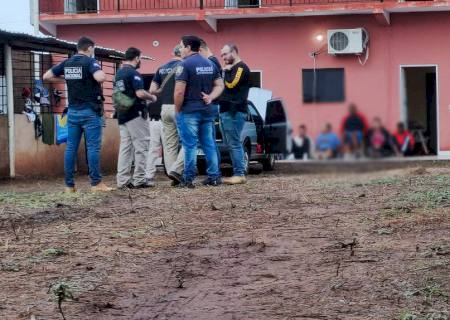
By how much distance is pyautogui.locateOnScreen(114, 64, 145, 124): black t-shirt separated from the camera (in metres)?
10.6

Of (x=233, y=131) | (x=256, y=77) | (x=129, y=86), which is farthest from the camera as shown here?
(x=233, y=131)

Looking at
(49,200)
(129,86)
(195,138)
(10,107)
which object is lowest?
(49,200)

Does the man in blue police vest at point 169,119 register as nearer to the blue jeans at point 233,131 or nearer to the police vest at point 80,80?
the blue jeans at point 233,131

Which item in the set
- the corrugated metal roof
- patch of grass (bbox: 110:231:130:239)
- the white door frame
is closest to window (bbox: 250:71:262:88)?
patch of grass (bbox: 110:231:130:239)

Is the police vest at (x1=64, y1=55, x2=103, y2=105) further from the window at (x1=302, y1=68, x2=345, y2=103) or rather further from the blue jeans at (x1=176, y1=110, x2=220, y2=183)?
the window at (x1=302, y1=68, x2=345, y2=103)

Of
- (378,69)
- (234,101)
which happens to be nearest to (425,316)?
(378,69)

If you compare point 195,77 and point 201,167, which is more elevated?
point 195,77

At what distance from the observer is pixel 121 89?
1072cm

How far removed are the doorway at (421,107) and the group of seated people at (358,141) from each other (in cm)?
3

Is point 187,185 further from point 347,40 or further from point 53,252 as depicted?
point 347,40

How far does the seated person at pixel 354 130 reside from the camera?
1.38 meters

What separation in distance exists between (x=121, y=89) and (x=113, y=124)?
27.0 feet

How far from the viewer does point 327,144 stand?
4.72ft

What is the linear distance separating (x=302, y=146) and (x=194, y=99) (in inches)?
342
